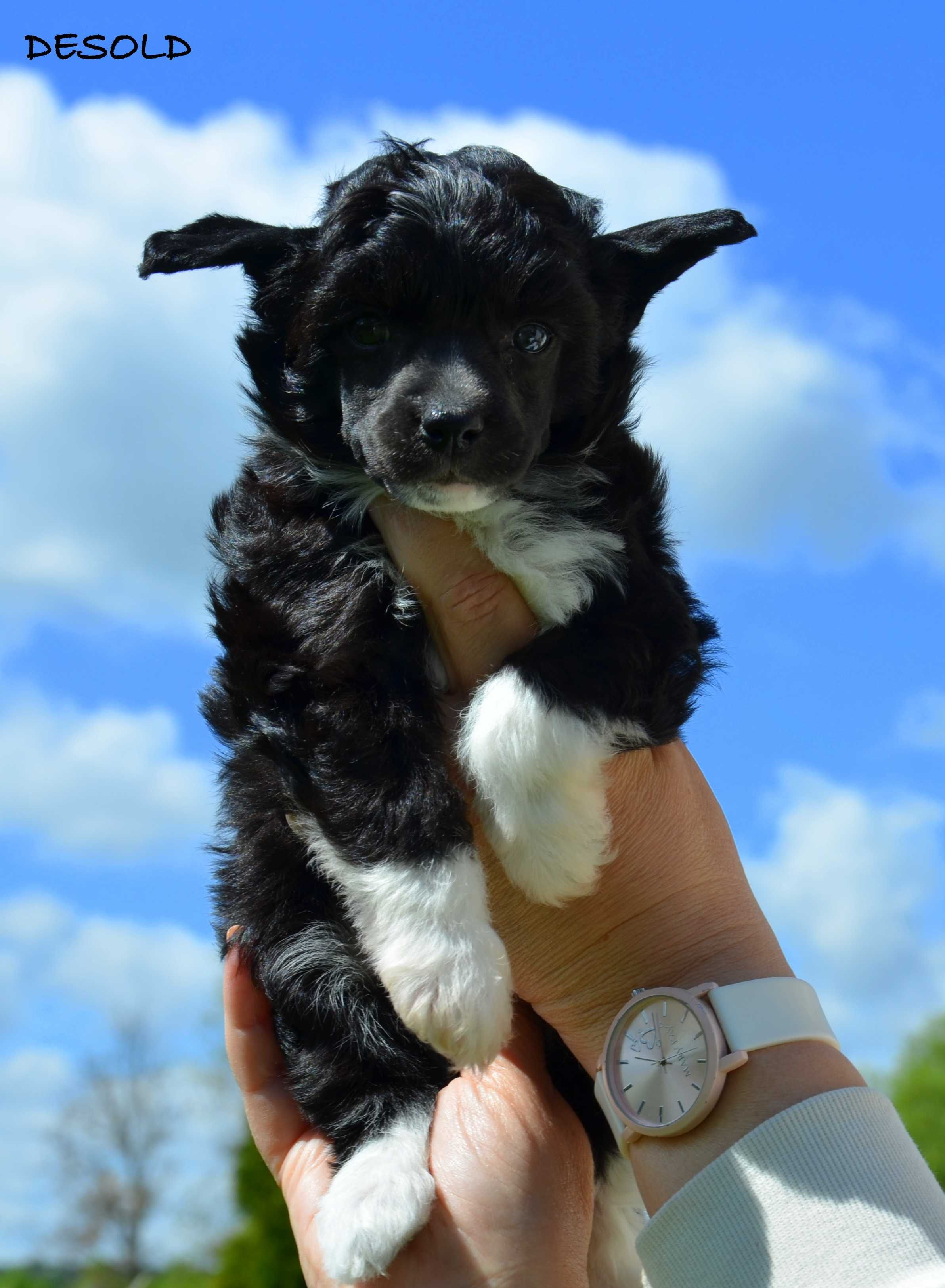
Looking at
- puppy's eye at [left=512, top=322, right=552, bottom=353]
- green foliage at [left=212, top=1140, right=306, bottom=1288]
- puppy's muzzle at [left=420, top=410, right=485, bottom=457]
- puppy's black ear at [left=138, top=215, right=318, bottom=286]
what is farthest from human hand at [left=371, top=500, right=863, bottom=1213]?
green foliage at [left=212, top=1140, right=306, bottom=1288]

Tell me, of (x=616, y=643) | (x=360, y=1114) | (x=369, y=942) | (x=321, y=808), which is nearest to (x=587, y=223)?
(x=616, y=643)

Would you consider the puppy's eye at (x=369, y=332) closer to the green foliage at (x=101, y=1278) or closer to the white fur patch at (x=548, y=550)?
the white fur patch at (x=548, y=550)

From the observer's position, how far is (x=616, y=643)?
3051mm

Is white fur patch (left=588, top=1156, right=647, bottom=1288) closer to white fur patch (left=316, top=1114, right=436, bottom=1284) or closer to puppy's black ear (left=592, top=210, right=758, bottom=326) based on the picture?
white fur patch (left=316, top=1114, right=436, bottom=1284)

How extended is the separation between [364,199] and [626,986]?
2.10 metres

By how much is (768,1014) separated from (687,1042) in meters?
0.19

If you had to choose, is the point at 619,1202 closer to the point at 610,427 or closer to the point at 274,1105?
the point at 274,1105

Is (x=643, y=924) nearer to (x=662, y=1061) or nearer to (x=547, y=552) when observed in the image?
(x=662, y=1061)

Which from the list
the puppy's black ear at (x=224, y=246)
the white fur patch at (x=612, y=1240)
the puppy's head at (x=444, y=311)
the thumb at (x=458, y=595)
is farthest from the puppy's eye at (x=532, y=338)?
the white fur patch at (x=612, y=1240)

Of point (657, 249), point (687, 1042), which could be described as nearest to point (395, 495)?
point (657, 249)

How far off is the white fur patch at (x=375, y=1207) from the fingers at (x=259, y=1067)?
29 cm

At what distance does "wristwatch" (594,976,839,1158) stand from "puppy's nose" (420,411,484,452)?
53.6 inches

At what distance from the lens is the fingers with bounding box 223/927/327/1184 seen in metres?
3.37

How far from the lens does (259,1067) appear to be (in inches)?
134
